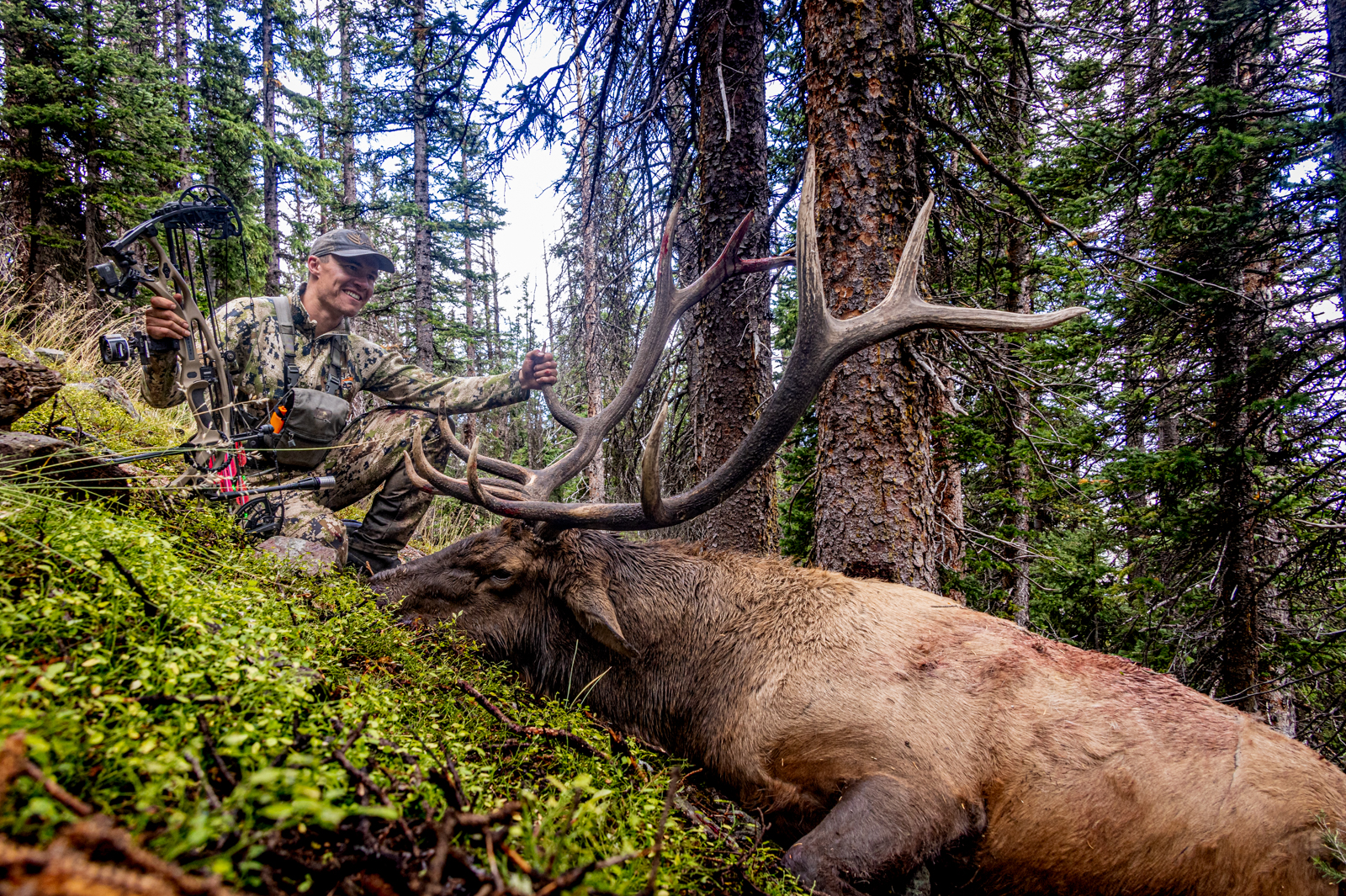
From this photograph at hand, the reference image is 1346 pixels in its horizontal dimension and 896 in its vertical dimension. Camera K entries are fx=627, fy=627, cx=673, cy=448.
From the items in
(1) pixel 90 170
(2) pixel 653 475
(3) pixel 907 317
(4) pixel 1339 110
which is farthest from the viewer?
(1) pixel 90 170

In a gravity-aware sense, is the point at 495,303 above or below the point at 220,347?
above

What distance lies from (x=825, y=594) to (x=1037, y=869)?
144cm

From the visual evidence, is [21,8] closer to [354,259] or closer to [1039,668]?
[354,259]

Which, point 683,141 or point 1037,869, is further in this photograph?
point 683,141

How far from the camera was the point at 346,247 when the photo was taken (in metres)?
4.98

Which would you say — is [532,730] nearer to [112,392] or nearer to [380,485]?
[380,485]

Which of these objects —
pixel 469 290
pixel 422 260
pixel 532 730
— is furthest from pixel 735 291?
pixel 469 290

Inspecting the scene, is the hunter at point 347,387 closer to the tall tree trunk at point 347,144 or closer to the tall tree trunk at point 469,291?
the tall tree trunk at point 469,291

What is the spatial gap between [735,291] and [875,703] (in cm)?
358

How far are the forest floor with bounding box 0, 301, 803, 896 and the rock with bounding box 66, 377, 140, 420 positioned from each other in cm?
487

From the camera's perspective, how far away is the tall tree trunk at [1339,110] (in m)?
4.48

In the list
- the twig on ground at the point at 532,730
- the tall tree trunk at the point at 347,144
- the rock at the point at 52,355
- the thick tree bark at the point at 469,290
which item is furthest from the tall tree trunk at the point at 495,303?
the twig on ground at the point at 532,730

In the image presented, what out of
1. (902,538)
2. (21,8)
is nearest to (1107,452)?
(902,538)

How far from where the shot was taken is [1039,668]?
3008mm
